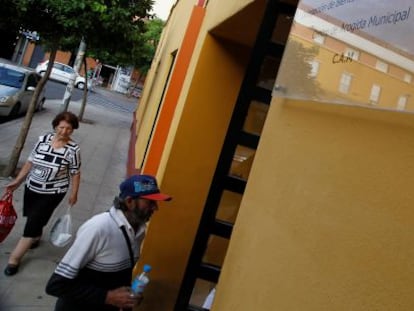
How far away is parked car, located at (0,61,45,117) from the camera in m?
13.4

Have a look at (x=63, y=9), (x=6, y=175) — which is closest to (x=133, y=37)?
(x=63, y=9)

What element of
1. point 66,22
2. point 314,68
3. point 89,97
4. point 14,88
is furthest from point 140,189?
point 89,97

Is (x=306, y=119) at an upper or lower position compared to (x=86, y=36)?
lower

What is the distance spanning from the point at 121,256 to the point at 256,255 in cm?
112

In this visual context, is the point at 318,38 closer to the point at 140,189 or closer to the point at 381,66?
the point at 381,66

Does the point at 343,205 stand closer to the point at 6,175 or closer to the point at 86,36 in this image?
the point at 6,175

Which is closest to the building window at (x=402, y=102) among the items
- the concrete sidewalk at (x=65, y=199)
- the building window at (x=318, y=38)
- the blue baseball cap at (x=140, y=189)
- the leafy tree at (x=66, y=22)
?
the building window at (x=318, y=38)

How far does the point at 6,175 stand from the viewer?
7809mm

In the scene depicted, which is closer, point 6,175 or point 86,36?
point 6,175

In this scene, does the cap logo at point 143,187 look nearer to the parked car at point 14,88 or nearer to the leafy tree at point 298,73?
the leafy tree at point 298,73

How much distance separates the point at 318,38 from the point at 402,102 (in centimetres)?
60

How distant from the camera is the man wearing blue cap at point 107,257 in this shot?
2.53 m

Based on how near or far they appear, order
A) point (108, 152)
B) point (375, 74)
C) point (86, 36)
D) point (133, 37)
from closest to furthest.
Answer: point (375, 74), point (86, 36), point (133, 37), point (108, 152)

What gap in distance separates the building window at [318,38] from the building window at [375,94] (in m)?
0.41
